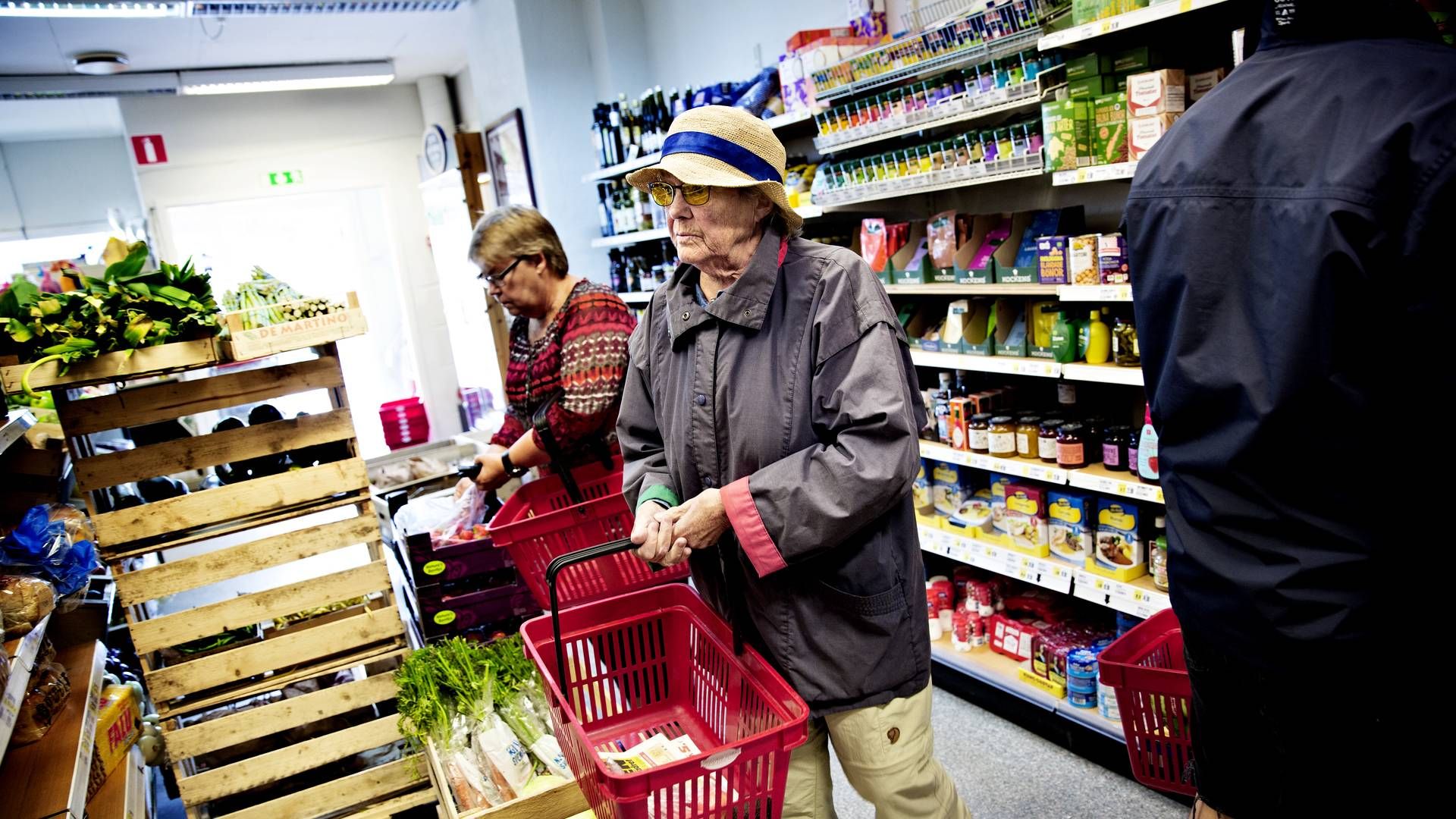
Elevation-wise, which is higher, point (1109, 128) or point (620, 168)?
point (620, 168)

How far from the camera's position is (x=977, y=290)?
3.05m

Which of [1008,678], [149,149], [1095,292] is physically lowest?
[1008,678]

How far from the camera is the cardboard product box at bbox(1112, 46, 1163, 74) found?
2.46 m

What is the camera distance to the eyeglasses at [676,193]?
64.7 inches

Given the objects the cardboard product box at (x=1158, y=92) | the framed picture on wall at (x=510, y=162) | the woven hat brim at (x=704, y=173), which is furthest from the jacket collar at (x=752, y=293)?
the framed picture on wall at (x=510, y=162)

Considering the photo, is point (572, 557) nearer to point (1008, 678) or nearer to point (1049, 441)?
point (1049, 441)

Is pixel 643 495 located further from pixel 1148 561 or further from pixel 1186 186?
pixel 1148 561

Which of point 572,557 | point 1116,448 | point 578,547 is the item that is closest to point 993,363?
point 1116,448

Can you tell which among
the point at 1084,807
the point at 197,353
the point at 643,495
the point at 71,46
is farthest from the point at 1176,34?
the point at 71,46

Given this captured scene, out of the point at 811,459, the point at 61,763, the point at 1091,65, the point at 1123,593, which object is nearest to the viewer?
the point at 811,459

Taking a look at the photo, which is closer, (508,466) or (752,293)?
(752,293)

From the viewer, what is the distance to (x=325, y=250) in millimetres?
9438

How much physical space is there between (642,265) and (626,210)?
0.35m

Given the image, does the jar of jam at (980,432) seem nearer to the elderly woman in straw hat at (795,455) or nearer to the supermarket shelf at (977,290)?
the supermarket shelf at (977,290)
